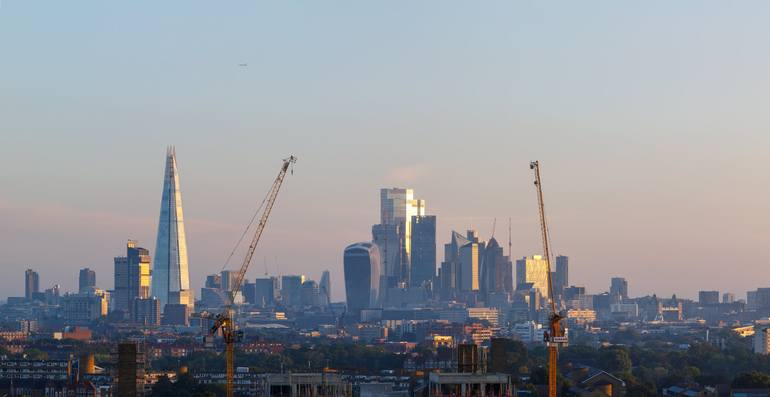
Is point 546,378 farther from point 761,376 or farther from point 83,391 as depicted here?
point 83,391

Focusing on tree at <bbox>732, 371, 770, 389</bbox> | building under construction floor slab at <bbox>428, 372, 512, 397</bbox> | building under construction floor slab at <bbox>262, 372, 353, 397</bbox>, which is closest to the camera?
building under construction floor slab at <bbox>428, 372, 512, 397</bbox>

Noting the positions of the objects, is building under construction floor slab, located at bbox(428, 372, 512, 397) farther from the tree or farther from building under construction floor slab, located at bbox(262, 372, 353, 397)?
the tree

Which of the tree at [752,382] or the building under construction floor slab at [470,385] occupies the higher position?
the building under construction floor slab at [470,385]

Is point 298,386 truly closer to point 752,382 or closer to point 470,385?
point 470,385

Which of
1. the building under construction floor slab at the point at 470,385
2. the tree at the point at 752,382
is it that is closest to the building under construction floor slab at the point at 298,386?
the building under construction floor slab at the point at 470,385

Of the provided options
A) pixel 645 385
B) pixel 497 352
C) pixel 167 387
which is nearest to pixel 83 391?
pixel 167 387

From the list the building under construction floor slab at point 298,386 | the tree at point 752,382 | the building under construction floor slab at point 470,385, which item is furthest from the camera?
the tree at point 752,382

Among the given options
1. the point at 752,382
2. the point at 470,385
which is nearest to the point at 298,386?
the point at 470,385

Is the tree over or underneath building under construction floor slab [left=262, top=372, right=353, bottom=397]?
underneath

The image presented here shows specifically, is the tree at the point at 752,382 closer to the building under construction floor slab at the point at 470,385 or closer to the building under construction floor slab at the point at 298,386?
the building under construction floor slab at the point at 470,385

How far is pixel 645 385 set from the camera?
7687 inches

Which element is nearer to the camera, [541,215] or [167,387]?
[541,215]

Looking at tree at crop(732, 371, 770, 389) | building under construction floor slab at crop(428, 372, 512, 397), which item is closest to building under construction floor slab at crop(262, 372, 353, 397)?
building under construction floor slab at crop(428, 372, 512, 397)

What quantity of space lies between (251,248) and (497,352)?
2487 centimetres
